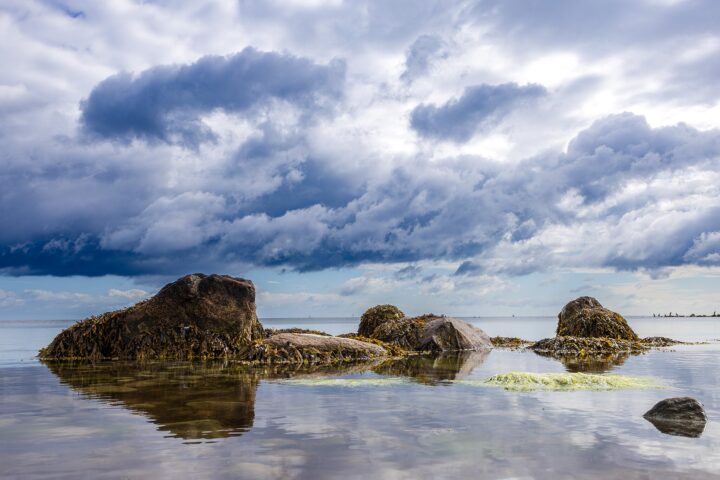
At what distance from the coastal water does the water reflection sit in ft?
0.17

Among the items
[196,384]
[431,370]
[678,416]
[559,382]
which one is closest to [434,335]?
[431,370]

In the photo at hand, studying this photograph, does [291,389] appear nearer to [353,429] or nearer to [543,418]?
[353,429]

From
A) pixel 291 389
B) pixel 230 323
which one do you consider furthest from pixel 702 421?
pixel 230 323

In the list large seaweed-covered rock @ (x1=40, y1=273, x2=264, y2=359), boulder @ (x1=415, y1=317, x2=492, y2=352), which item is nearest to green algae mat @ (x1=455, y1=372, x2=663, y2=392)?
large seaweed-covered rock @ (x1=40, y1=273, x2=264, y2=359)

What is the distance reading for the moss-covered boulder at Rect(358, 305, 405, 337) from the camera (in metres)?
33.0

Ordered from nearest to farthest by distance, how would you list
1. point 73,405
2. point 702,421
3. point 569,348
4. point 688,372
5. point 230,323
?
point 702,421
point 73,405
point 688,372
point 230,323
point 569,348

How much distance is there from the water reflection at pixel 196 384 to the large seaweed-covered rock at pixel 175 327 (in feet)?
8.77

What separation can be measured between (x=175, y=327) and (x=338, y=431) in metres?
15.7

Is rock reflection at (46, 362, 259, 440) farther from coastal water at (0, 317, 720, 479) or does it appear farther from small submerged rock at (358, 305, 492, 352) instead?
small submerged rock at (358, 305, 492, 352)

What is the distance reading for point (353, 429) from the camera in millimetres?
7383

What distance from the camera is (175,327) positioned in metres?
21.5

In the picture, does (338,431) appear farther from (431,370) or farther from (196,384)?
(431,370)

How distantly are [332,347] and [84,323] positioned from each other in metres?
9.78

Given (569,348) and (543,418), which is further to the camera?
(569,348)
